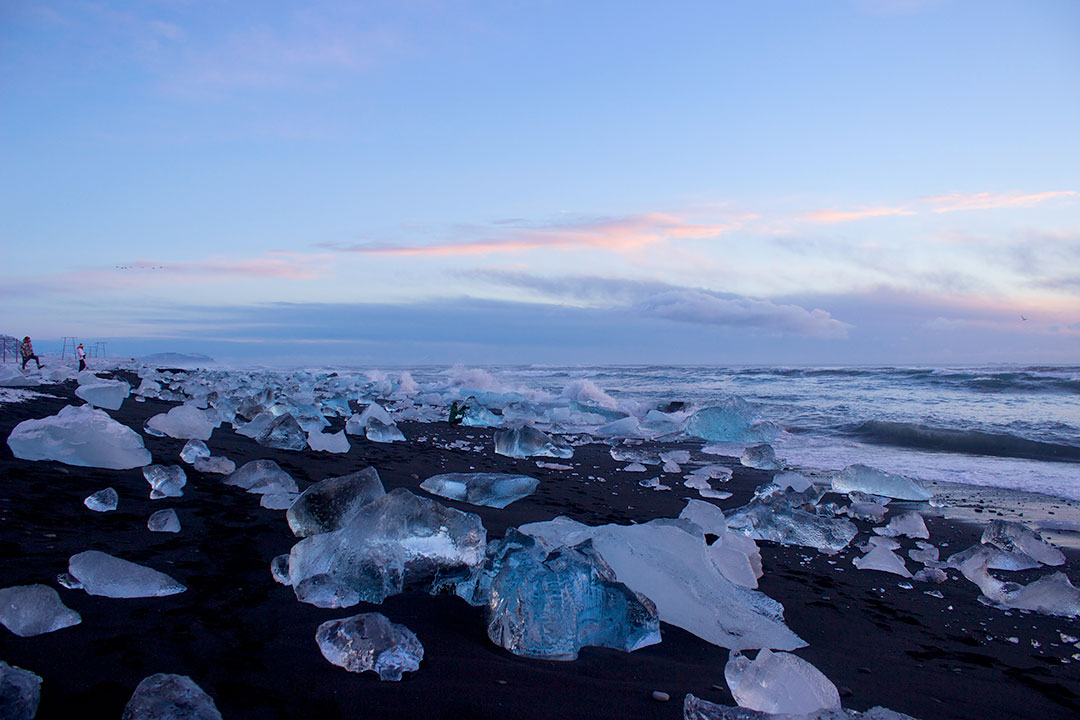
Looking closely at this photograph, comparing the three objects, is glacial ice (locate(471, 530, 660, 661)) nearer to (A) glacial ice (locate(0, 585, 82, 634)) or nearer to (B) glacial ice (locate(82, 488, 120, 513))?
(A) glacial ice (locate(0, 585, 82, 634))

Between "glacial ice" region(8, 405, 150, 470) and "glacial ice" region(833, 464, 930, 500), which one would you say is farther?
"glacial ice" region(833, 464, 930, 500)

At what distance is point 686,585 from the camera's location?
6.53 ft

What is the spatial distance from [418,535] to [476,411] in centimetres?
700

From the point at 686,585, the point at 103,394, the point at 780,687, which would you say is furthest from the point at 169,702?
the point at 103,394

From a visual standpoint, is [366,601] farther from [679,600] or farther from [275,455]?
[275,455]

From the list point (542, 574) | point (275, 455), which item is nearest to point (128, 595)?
point (542, 574)

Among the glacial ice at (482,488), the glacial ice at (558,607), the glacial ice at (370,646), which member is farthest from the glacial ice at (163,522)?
the glacial ice at (482,488)

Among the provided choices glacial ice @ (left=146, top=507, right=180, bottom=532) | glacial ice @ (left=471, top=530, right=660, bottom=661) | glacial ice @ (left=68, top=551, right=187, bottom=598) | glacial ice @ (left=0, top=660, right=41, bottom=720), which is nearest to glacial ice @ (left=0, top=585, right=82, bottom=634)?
glacial ice @ (left=68, top=551, right=187, bottom=598)

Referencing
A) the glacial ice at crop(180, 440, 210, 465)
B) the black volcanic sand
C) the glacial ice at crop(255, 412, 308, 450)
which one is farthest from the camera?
the glacial ice at crop(255, 412, 308, 450)

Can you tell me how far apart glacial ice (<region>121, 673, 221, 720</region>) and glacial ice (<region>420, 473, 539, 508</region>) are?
2245 millimetres

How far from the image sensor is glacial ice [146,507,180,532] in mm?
2155

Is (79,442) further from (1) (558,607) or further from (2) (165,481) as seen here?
(1) (558,607)

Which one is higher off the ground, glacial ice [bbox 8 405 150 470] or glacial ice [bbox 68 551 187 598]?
glacial ice [bbox 8 405 150 470]

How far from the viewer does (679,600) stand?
193 cm
